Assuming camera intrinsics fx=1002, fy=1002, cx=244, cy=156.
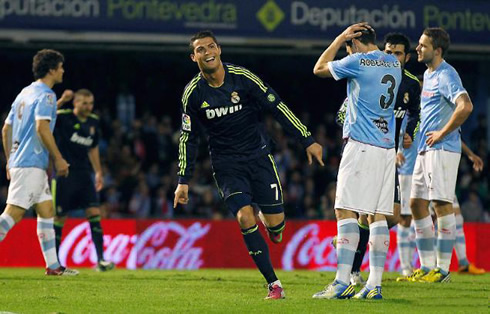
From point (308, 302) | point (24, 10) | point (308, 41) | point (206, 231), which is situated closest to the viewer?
point (308, 302)

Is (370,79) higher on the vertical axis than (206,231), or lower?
higher

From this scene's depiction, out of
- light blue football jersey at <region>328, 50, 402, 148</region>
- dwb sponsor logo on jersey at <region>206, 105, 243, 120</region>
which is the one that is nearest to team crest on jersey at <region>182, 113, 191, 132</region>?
dwb sponsor logo on jersey at <region>206, 105, 243, 120</region>

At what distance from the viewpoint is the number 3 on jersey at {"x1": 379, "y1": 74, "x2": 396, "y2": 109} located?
8602mm

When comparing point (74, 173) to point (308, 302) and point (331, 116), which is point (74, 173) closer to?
point (308, 302)

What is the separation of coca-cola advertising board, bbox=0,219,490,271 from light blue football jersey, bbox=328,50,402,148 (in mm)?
7032

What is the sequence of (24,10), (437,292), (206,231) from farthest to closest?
(24,10)
(206,231)
(437,292)

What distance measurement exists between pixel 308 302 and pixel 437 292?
174cm

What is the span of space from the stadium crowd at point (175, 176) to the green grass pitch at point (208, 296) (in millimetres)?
7272

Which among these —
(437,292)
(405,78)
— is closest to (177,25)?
(405,78)

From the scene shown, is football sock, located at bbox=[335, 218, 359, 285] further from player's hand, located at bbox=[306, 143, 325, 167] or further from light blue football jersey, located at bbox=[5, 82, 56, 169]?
light blue football jersey, located at bbox=[5, 82, 56, 169]

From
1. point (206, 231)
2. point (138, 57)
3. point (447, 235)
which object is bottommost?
point (206, 231)

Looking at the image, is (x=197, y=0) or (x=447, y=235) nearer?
(x=447, y=235)

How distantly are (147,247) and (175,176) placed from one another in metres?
4.77

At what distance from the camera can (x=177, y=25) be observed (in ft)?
62.0
